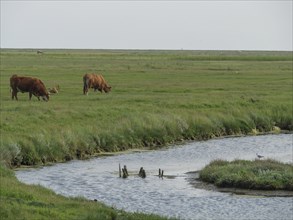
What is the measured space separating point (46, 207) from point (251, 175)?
10.6m

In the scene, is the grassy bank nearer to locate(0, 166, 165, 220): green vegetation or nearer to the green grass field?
the green grass field

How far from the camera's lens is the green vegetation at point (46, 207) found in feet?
50.5

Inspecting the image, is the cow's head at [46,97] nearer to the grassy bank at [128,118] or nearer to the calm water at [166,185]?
the grassy bank at [128,118]

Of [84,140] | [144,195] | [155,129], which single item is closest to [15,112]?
[84,140]

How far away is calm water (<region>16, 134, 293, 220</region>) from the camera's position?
830 inches

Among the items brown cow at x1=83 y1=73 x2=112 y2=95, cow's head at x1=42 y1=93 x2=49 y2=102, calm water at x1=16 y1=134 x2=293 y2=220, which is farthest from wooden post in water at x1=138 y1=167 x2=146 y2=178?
brown cow at x1=83 y1=73 x2=112 y2=95

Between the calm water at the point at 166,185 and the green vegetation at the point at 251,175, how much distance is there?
3.45ft

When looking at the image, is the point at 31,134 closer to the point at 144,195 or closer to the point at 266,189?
the point at 144,195

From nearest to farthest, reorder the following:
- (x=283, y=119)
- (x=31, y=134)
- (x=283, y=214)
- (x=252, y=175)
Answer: (x=283, y=214), (x=252, y=175), (x=31, y=134), (x=283, y=119)

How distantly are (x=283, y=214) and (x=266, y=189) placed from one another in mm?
3594

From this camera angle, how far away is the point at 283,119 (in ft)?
147

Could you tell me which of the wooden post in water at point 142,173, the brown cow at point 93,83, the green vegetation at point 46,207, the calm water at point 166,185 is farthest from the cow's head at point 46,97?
the green vegetation at point 46,207

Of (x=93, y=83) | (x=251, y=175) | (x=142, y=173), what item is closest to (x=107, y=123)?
(x=142, y=173)

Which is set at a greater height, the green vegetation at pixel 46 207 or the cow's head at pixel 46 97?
the cow's head at pixel 46 97
